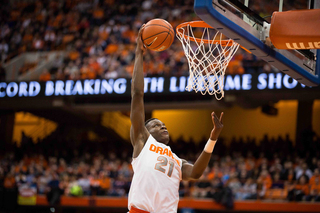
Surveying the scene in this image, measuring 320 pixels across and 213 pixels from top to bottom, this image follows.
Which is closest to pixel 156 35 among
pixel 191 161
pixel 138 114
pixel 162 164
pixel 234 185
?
pixel 138 114

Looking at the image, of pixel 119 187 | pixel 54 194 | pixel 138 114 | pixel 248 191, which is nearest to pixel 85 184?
pixel 54 194

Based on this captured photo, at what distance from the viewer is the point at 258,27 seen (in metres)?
4.59

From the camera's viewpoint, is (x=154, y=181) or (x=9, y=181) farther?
(x=9, y=181)

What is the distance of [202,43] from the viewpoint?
563 cm

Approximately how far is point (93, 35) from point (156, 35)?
13.7 meters

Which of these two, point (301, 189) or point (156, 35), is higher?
point (156, 35)

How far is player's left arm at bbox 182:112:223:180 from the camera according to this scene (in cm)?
382

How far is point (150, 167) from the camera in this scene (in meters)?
3.78

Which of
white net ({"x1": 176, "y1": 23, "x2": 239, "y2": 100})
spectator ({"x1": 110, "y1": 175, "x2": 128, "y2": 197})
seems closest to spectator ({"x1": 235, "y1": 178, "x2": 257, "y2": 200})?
spectator ({"x1": 110, "y1": 175, "x2": 128, "y2": 197})

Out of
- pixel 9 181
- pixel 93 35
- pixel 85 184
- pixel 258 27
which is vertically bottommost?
Answer: pixel 9 181

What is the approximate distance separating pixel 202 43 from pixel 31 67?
1317 cm

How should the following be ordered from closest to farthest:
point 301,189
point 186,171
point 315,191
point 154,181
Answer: point 154,181
point 186,171
point 315,191
point 301,189

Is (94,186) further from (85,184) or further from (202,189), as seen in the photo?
(202,189)

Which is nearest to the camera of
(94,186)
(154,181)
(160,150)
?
(154,181)
